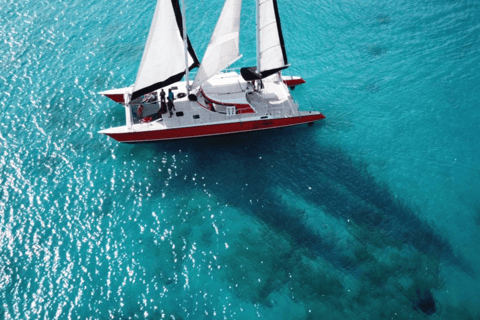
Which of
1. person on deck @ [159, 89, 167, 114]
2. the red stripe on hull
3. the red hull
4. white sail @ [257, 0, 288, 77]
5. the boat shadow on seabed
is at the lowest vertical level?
the boat shadow on seabed

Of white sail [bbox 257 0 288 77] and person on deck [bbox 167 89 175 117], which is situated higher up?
white sail [bbox 257 0 288 77]

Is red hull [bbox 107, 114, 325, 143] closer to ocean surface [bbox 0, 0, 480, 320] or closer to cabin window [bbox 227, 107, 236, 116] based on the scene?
cabin window [bbox 227, 107, 236, 116]

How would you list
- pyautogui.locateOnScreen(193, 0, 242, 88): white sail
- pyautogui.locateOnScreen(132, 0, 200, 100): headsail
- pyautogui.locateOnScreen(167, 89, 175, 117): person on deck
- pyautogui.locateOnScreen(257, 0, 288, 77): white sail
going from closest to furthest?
pyautogui.locateOnScreen(132, 0, 200, 100): headsail, pyautogui.locateOnScreen(193, 0, 242, 88): white sail, pyautogui.locateOnScreen(257, 0, 288, 77): white sail, pyautogui.locateOnScreen(167, 89, 175, 117): person on deck

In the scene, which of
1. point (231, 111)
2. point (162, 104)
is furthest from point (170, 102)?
point (231, 111)

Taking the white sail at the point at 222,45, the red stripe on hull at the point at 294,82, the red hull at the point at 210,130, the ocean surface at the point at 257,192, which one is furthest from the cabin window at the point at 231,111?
the red stripe on hull at the point at 294,82

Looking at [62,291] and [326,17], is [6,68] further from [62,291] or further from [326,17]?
[326,17]

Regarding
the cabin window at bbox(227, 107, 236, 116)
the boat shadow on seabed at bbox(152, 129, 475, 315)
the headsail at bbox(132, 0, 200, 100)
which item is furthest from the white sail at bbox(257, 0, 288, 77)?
the headsail at bbox(132, 0, 200, 100)

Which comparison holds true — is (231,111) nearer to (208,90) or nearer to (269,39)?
(208,90)

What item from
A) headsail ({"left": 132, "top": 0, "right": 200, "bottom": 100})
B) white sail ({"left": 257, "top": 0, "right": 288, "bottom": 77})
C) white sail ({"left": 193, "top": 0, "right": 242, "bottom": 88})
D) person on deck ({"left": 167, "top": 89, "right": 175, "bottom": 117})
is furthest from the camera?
person on deck ({"left": 167, "top": 89, "right": 175, "bottom": 117})
